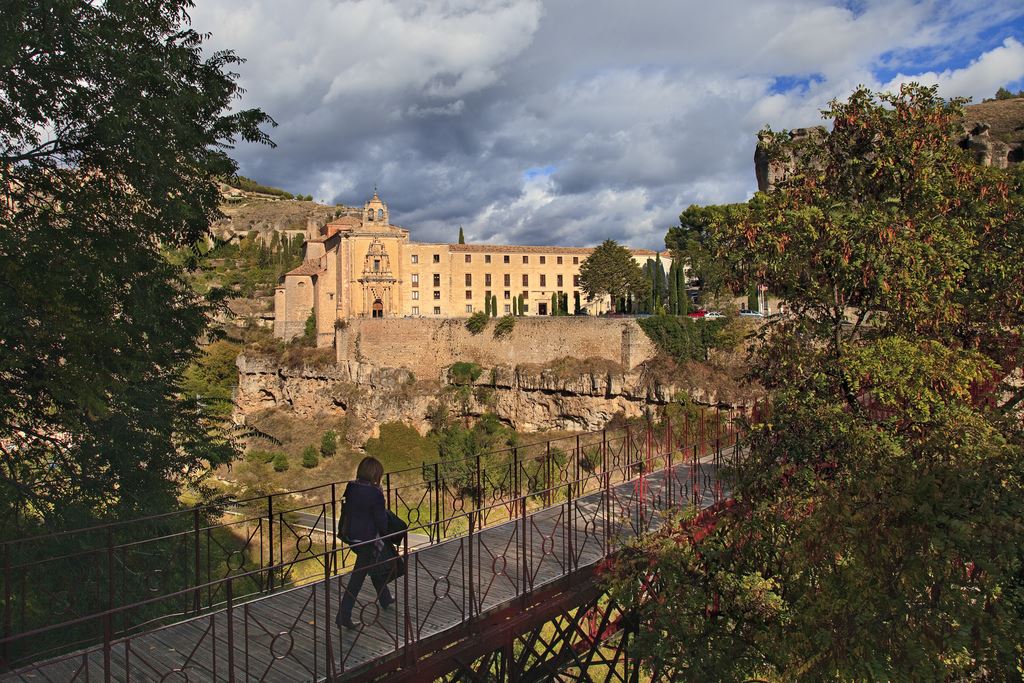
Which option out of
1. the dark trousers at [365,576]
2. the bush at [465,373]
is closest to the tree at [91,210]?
the dark trousers at [365,576]

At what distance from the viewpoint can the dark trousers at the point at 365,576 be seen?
16.9 feet

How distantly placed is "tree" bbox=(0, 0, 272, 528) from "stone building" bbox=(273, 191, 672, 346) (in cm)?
3675

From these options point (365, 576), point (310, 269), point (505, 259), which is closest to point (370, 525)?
point (365, 576)

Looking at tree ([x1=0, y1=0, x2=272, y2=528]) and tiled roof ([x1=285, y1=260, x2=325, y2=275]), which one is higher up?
tiled roof ([x1=285, y1=260, x2=325, y2=275])

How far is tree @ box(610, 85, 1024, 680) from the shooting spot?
14.9 ft

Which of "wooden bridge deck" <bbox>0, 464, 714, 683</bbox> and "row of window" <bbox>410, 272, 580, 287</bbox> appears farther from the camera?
"row of window" <bbox>410, 272, 580, 287</bbox>

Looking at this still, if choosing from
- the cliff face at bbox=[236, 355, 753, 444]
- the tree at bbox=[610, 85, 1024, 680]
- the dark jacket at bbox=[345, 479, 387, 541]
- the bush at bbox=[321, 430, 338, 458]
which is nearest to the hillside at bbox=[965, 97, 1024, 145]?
the cliff face at bbox=[236, 355, 753, 444]

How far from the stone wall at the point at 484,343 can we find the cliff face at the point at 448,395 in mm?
786

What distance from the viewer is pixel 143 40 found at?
7262mm

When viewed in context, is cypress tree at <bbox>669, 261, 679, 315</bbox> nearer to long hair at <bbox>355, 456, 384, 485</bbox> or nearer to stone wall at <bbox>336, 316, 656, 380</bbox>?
stone wall at <bbox>336, 316, 656, 380</bbox>

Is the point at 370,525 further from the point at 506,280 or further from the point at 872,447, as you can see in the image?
the point at 506,280

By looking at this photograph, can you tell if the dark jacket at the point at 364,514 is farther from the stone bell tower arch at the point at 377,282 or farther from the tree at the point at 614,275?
the stone bell tower arch at the point at 377,282

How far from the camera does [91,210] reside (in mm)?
6645

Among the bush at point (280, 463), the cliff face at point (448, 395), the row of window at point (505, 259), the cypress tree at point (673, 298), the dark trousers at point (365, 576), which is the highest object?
the row of window at point (505, 259)
